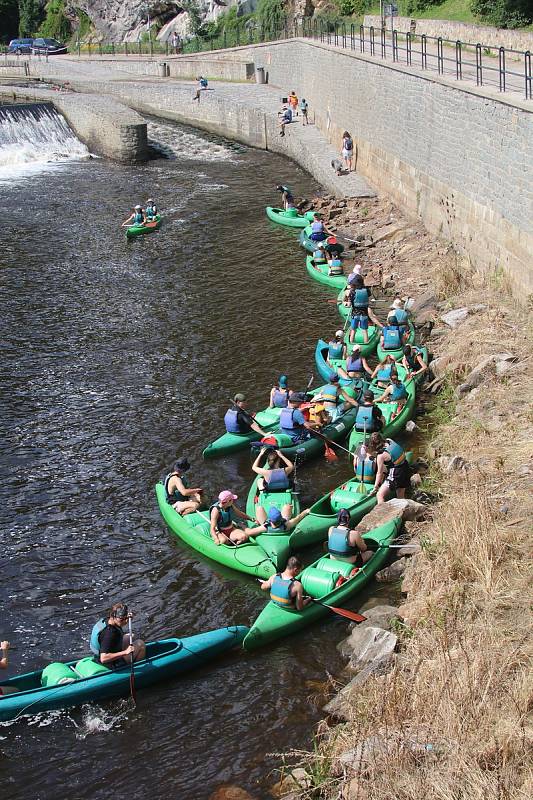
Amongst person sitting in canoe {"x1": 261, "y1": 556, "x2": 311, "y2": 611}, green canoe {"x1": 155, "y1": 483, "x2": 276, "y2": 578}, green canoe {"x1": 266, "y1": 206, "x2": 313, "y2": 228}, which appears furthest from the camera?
green canoe {"x1": 266, "y1": 206, "x2": 313, "y2": 228}

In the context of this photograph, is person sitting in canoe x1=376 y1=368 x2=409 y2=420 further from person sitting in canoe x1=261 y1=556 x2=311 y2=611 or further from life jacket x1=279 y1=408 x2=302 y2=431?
person sitting in canoe x1=261 y1=556 x2=311 y2=611

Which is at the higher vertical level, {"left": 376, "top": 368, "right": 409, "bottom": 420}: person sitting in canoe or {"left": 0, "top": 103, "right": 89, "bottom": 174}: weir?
{"left": 0, "top": 103, "right": 89, "bottom": 174}: weir

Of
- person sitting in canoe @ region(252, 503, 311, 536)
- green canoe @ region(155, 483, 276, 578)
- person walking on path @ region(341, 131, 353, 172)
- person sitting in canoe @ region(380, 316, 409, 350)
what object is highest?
person walking on path @ region(341, 131, 353, 172)

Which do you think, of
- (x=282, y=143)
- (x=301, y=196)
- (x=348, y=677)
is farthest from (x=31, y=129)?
(x=348, y=677)

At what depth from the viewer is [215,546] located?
42.6ft

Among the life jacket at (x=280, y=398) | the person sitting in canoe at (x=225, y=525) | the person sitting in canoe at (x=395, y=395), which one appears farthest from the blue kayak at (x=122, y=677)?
the person sitting in canoe at (x=395, y=395)

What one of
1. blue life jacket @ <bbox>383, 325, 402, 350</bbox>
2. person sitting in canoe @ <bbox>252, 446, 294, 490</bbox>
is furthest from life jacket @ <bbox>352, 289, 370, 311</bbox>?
person sitting in canoe @ <bbox>252, 446, 294, 490</bbox>

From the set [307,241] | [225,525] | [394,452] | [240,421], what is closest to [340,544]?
[225,525]

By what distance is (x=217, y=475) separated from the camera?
15242 mm

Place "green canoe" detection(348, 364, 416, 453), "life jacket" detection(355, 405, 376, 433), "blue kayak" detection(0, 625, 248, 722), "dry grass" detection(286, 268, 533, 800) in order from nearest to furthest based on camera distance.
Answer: "dry grass" detection(286, 268, 533, 800), "blue kayak" detection(0, 625, 248, 722), "life jacket" detection(355, 405, 376, 433), "green canoe" detection(348, 364, 416, 453)

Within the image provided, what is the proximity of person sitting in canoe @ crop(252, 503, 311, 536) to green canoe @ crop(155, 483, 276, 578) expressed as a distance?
13cm

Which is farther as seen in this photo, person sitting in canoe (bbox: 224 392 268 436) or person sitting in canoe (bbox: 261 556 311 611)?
person sitting in canoe (bbox: 224 392 268 436)

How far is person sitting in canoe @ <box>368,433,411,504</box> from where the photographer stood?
13.8 meters

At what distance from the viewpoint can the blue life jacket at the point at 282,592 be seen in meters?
11.6
